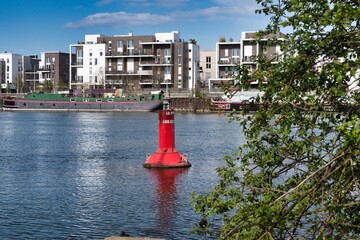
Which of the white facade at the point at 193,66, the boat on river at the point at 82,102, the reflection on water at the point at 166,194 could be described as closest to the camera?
the reflection on water at the point at 166,194

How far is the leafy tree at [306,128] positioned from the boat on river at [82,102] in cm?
13431

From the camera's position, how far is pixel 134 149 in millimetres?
49531

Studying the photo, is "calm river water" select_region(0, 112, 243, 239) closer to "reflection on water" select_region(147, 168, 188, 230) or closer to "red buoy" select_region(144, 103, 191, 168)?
"reflection on water" select_region(147, 168, 188, 230)

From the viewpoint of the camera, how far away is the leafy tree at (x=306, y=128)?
699 centimetres

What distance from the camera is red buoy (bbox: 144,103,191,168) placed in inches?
1299

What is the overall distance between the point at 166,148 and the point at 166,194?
821 centimetres

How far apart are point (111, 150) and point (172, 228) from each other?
3037cm

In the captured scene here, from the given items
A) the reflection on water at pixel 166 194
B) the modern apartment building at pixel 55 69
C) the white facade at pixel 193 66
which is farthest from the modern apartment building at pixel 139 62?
the reflection on water at pixel 166 194

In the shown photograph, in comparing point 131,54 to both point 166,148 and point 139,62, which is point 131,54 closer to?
point 139,62

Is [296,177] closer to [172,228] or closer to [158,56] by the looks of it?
[172,228]

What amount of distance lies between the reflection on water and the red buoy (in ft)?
1.67

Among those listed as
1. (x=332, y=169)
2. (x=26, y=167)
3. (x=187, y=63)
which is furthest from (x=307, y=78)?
(x=187, y=63)

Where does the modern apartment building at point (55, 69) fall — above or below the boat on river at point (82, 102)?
above

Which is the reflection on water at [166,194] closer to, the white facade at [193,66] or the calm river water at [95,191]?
the calm river water at [95,191]
